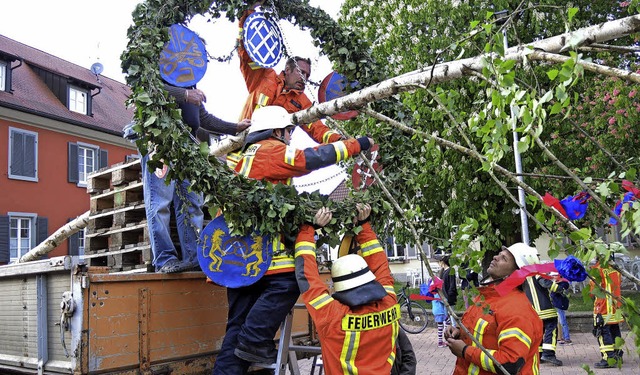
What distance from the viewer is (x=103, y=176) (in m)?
6.41

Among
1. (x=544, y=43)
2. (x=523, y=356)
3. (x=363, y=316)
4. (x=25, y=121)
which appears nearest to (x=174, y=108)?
(x=363, y=316)

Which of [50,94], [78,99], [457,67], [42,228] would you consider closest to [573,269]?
[457,67]

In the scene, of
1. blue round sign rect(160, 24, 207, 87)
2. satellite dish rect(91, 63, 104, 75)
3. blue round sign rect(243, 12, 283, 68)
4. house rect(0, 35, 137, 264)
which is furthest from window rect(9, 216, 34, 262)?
blue round sign rect(160, 24, 207, 87)

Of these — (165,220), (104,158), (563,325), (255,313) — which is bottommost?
(563,325)

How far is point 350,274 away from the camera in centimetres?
377

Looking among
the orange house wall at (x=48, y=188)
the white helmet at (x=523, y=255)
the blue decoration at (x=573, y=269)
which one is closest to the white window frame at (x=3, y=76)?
the orange house wall at (x=48, y=188)

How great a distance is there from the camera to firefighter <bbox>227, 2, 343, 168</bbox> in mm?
5414

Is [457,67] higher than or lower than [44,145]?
lower

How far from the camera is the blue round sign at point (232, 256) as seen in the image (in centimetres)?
404

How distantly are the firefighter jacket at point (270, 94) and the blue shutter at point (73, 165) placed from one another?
2141cm

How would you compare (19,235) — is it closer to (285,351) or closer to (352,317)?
(285,351)

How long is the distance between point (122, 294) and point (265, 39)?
265 centimetres

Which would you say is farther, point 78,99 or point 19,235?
point 78,99

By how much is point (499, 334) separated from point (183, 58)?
125 inches
